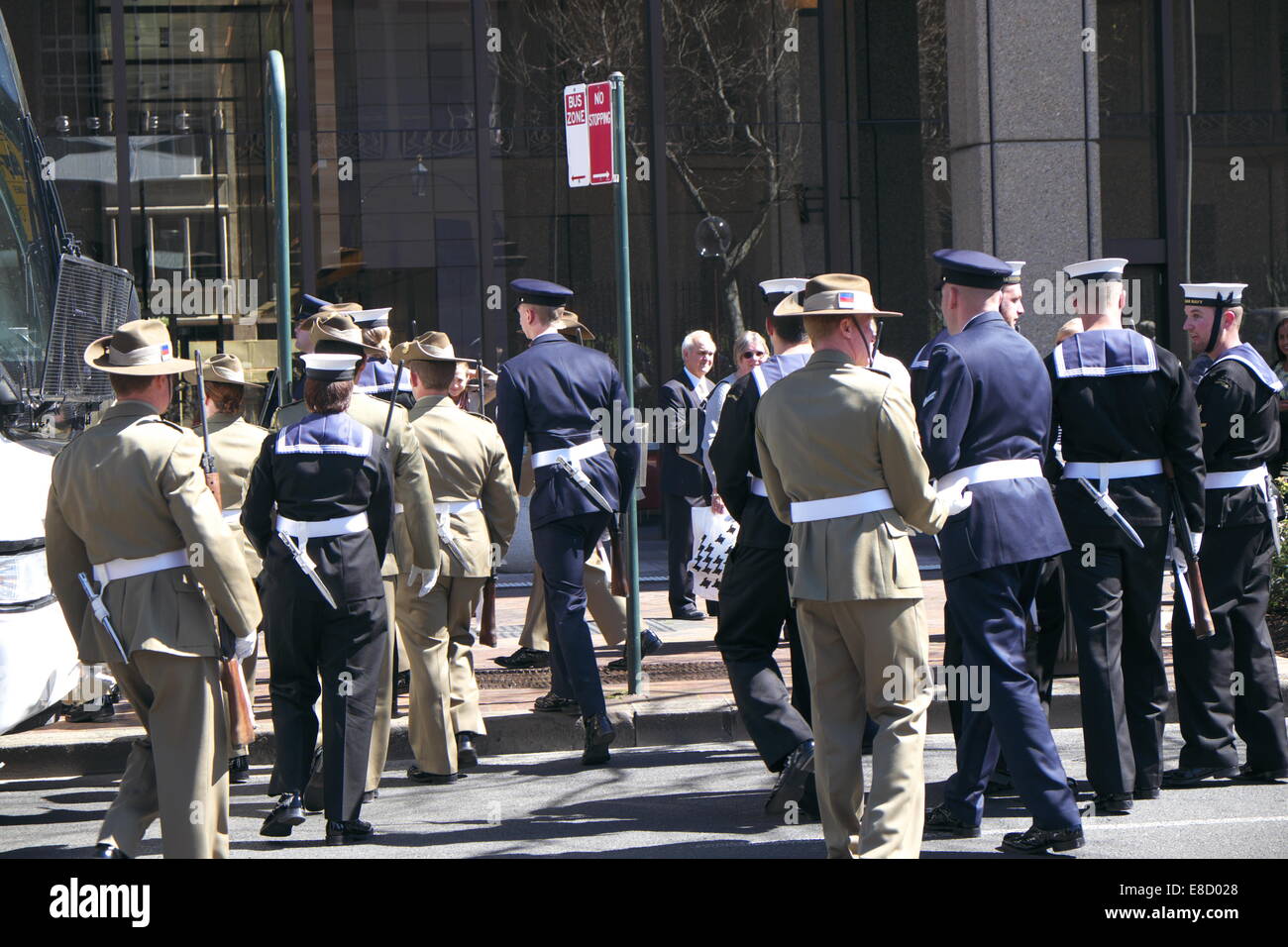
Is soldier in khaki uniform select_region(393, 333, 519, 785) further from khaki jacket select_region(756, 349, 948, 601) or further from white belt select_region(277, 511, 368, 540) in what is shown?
khaki jacket select_region(756, 349, 948, 601)

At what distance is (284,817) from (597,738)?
166cm

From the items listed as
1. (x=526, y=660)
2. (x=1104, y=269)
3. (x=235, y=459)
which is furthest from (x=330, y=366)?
(x=526, y=660)

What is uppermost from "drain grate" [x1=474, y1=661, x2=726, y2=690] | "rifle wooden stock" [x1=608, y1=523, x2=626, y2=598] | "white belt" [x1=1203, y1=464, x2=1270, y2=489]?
"white belt" [x1=1203, y1=464, x2=1270, y2=489]

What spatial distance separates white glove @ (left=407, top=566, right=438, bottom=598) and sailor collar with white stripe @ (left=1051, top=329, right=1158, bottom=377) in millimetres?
2635

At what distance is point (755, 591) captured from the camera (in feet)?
21.9

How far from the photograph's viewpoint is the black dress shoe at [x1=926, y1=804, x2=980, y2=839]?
6262 millimetres

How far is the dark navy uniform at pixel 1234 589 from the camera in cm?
702

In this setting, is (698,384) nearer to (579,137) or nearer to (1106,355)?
(579,137)

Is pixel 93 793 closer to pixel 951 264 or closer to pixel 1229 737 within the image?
pixel 951 264

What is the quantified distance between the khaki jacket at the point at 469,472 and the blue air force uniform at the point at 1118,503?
2.57 metres

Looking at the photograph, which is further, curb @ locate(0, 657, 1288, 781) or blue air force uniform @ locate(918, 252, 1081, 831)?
curb @ locate(0, 657, 1288, 781)

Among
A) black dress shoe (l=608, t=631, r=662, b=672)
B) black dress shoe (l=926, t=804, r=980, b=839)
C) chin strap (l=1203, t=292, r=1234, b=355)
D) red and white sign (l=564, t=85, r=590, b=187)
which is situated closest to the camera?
black dress shoe (l=926, t=804, r=980, b=839)

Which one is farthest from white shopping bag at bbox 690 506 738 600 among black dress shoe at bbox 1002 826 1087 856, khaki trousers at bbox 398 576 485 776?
black dress shoe at bbox 1002 826 1087 856

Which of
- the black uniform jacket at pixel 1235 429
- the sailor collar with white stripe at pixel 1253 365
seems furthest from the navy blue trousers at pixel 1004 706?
the sailor collar with white stripe at pixel 1253 365
